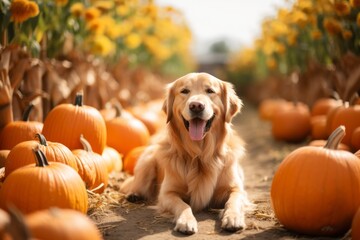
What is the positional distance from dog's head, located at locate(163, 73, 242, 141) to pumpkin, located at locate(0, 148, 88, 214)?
115 cm

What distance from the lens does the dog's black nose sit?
140 inches

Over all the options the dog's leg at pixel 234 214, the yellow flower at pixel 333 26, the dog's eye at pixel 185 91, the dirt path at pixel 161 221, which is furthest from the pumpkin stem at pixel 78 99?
A: the yellow flower at pixel 333 26

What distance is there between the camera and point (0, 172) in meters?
3.64

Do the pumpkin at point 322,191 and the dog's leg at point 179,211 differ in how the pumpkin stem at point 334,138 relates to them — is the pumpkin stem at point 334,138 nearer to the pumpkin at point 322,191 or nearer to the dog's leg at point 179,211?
the pumpkin at point 322,191

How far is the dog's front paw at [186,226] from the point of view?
3.06m

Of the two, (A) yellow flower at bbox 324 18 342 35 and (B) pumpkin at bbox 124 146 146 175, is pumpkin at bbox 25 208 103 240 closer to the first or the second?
(B) pumpkin at bbox 124 146 146 175

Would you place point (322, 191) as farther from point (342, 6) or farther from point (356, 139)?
point (342, 6)

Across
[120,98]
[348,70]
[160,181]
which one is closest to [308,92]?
[348,70]

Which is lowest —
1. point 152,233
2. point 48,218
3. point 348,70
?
point 152,233

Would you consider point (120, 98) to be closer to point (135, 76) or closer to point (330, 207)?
point (135, 76)

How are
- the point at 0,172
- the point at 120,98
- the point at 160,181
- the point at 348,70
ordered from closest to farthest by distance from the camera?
the point at 0,172 < the point at 160,181 < the point at 348,70 < the point at 120,98

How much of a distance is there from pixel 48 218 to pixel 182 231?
3.94ft

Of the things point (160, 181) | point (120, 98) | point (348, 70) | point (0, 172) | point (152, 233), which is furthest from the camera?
point (120, 98)

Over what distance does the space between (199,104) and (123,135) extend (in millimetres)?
2357
